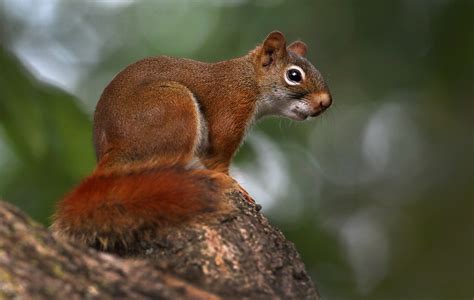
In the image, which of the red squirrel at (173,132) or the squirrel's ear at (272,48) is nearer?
the red squirrel at (173,132)

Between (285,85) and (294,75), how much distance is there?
0.30ft

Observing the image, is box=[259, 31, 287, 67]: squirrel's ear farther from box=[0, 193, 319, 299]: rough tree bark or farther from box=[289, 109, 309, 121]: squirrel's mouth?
box=[0, 193, 319, 299]: rough tree bark

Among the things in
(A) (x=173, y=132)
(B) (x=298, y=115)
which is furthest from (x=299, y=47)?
(A) (x=173, y=132)

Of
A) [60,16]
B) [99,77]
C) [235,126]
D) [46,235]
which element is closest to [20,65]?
[235,126]

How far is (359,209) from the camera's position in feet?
27.5

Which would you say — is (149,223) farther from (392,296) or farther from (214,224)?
(392,296)

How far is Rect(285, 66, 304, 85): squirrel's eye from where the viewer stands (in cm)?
481

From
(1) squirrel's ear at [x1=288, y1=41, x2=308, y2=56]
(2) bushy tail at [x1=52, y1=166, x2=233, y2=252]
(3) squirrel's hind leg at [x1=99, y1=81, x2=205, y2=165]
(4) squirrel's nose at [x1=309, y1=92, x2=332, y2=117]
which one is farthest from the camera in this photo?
(1) squirrel's ear at [x1=288, y1=41, x2=308, y2=56]

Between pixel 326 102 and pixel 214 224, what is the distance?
6.62 ft

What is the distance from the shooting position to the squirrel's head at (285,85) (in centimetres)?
475

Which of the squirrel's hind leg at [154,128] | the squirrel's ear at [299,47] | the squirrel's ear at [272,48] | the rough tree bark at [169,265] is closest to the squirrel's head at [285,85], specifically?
the squirrel's ear at [272,48]

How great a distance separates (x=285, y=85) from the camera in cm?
481

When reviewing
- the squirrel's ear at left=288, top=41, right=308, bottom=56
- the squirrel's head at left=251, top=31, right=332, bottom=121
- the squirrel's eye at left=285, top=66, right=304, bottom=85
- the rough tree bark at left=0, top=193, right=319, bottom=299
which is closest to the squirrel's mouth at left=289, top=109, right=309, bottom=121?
the squirrel's head at left=251, top=31, right=332, bottom=121

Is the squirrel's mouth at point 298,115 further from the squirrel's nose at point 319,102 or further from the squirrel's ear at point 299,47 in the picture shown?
the squirrel's ear at point 299,47
